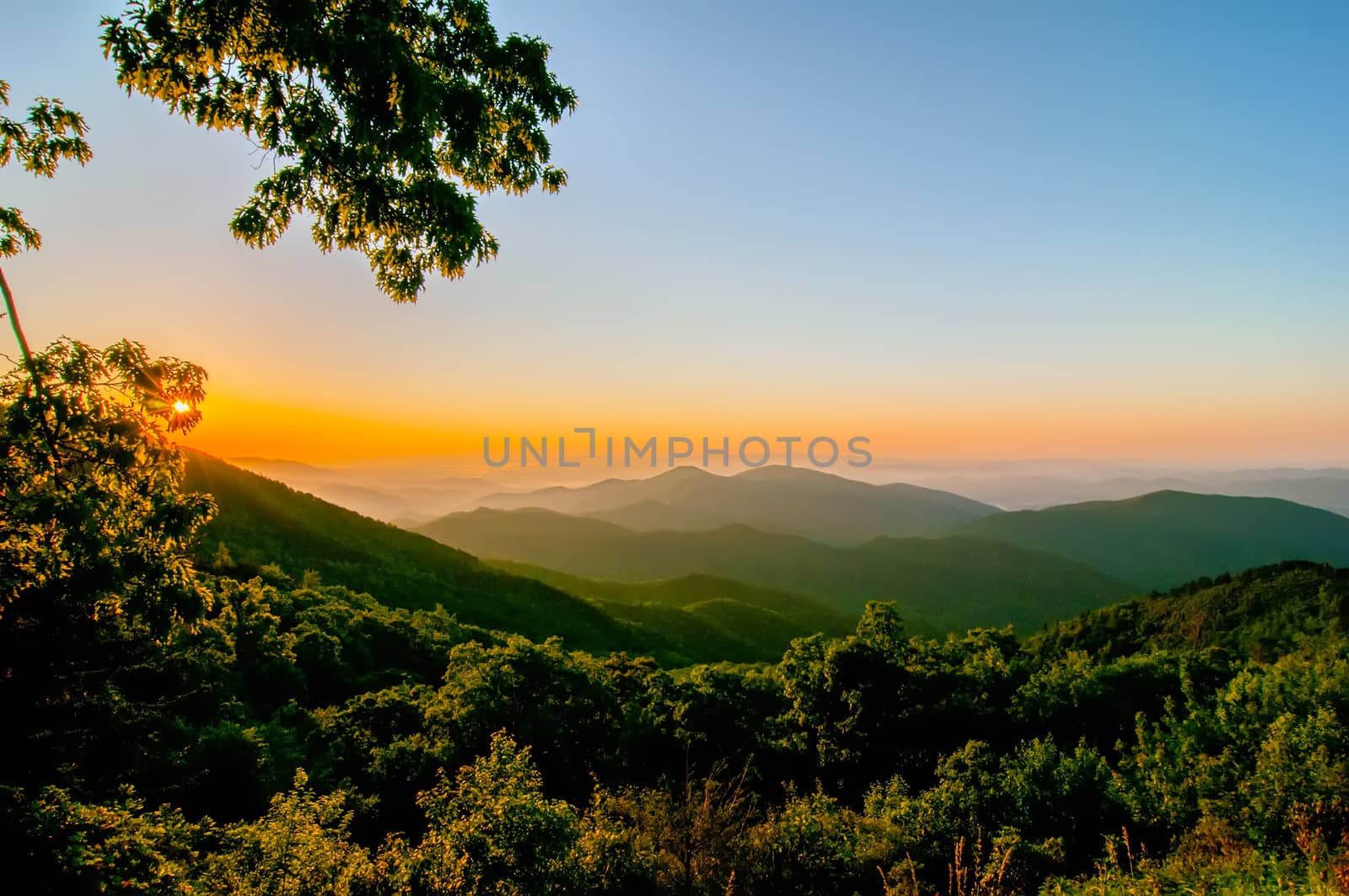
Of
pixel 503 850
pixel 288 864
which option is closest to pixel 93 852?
pixel 288 864

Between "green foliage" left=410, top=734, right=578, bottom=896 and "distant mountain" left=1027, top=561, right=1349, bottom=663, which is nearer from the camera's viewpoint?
"green foliage" left=410, top=734, right=578, bottom=896

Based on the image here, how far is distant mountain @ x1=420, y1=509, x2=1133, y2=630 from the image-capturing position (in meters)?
144

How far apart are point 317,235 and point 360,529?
78.7m

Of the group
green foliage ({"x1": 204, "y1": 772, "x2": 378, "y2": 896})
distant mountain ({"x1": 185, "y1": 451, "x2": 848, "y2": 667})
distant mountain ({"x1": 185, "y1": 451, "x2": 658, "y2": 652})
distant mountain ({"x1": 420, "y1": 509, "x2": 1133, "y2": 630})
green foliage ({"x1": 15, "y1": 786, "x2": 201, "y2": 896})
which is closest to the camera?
green foliage ({"x1": 15, "y1": 786, "x2": 201, "y2": 896})

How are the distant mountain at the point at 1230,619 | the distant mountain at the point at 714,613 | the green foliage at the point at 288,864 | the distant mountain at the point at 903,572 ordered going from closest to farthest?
1. the green foliage at the point at 288,864
2. the distant mountain at the point at 1230,619
3. the distant mountain at the point at 714,613
4. the distant mountain at the point at 903,572

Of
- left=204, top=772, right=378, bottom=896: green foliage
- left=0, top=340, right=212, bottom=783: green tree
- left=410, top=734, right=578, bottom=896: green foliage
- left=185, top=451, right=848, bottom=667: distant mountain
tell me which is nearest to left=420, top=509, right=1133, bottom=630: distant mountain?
left=185, top=451, right=848, bottom=667: distant mountain

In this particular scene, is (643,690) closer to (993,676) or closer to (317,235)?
(993,676)

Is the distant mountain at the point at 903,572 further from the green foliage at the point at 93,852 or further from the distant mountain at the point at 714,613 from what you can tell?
the green foliage at the point at 93,852

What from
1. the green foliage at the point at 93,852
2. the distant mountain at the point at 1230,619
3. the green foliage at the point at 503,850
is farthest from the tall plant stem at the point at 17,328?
the distant mountain at the point at 1230,619

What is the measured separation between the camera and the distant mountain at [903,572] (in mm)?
144500

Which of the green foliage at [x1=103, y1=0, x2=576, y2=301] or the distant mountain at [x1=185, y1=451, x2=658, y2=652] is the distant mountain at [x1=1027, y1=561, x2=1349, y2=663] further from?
the green foliage at [x1=103, y1=0, x2=576, y2=301]

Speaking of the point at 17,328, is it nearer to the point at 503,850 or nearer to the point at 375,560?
the point at 503,850

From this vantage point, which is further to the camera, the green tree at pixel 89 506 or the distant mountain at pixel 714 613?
the distant mountain at pixel 714 613

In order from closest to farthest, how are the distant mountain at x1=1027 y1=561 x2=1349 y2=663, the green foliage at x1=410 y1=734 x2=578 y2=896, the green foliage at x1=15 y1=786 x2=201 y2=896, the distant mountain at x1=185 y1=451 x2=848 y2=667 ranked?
the green foliage at x1=15 y1=786 x2=201 y2=896, the green foliage at x1=410 y1=734 x2=578 y2=896, the distant mountain at x1=185 y1=451 x2=848 y2=667, the distant mountain at x1=1027 y1=561 x2=1349 y2=663
